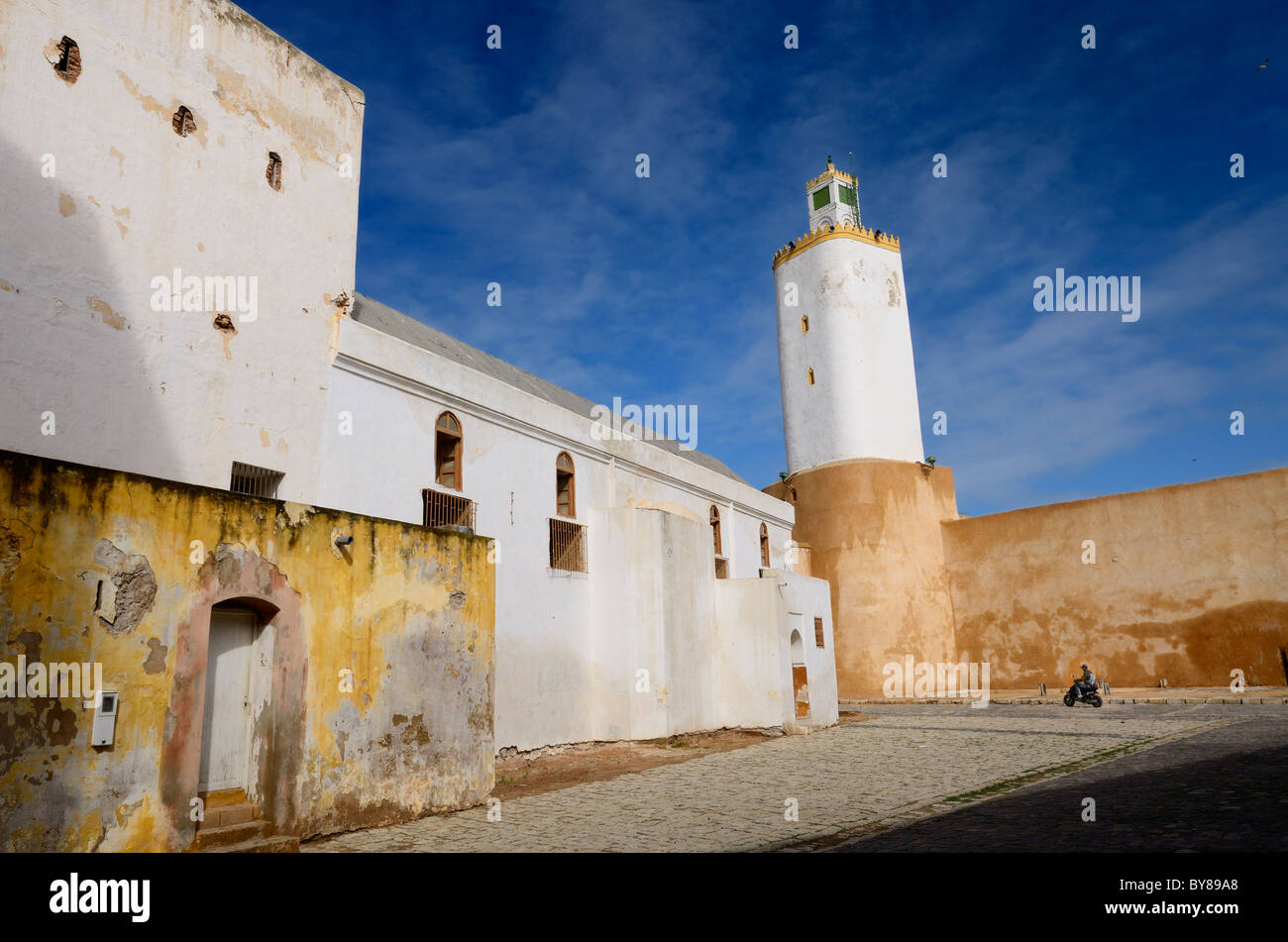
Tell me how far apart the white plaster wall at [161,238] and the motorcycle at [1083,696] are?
16973mm

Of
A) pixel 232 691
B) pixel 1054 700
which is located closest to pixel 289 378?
pixel 232 691

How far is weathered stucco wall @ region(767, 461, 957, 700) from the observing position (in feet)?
82.5

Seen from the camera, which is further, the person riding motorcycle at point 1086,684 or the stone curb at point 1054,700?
the person riding motorcycle at point 1086,684

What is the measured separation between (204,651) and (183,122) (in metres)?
7.06

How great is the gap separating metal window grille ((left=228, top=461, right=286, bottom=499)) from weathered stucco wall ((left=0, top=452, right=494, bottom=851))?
2.85m

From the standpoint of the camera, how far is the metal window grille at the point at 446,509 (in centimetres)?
1195

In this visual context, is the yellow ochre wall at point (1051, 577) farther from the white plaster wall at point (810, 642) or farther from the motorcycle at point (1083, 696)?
the white plaster wall at point (810, 642)

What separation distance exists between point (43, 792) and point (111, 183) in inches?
271

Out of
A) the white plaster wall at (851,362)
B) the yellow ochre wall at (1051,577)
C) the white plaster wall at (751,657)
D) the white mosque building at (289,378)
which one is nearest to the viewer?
the white mosque building at (289,378)

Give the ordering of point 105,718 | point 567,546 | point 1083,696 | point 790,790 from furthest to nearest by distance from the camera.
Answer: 1. point 1083,696
2. point 567,546
3. point 790,790
4. point 105,718

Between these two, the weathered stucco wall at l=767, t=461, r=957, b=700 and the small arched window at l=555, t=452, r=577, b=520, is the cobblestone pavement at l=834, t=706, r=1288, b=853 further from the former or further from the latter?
the weathered stucco wall at l=767, t=461, r=957, b=700

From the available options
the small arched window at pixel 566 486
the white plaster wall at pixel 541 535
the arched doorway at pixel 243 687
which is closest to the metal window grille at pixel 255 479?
the white plaster wall at pixel 541 535

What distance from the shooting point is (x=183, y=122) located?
10.2 metres

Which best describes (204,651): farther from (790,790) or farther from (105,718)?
(790,790)
